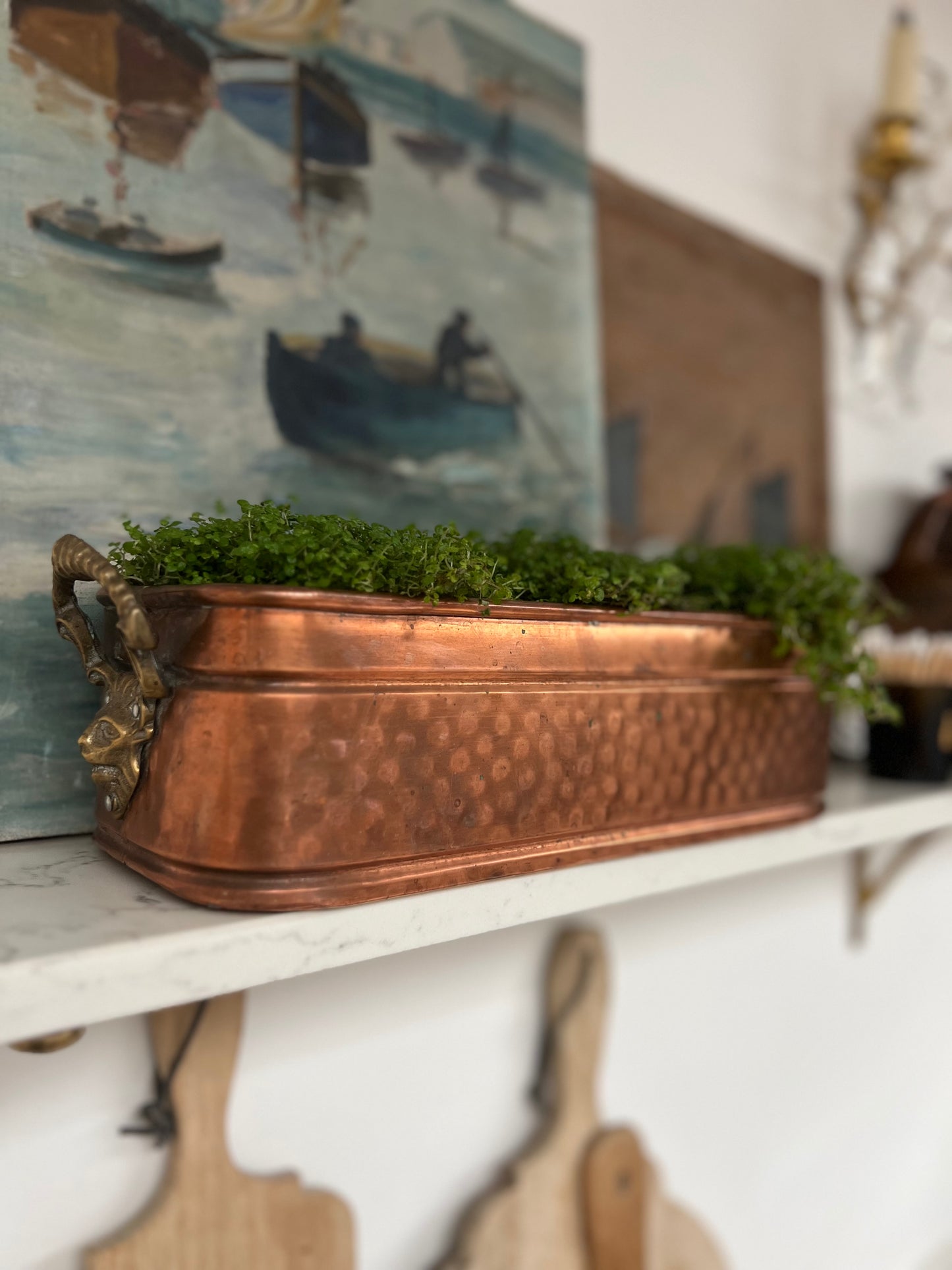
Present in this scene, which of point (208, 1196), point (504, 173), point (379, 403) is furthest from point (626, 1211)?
point (504, 173)

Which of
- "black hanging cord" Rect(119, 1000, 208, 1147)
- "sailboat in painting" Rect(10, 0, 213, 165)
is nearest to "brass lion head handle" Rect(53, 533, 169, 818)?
"black hanging cord" Rect(119, 1000, 208, 1147)

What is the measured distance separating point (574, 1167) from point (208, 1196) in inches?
14.8

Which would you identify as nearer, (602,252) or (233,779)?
(233,779)

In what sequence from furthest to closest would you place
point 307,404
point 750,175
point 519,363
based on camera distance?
point 750,175 → point 519,363 → point 307,404

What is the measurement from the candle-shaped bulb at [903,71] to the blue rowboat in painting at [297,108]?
3.02 ft

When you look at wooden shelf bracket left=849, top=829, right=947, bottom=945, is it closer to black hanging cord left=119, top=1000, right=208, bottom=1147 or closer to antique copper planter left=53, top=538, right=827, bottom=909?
antique copper planter left=53, top=538, right=827, bottom=909

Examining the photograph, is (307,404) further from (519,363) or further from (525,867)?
(525,867)

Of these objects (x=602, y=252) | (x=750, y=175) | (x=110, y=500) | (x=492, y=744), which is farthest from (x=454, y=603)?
(x=750, y=175)

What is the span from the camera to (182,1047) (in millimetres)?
646

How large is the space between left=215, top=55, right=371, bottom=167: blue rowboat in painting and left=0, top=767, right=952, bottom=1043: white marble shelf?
56 cm

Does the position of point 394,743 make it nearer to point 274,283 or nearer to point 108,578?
point 108,578

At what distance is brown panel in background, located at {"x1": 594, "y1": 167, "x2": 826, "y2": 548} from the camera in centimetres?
103

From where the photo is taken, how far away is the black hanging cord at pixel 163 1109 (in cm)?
64

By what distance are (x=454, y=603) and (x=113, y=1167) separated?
471 mm
